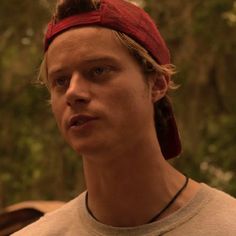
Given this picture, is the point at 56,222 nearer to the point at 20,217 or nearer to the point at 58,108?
the point at 58,108

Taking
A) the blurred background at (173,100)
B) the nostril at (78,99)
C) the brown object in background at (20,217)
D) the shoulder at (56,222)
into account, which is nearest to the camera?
the nostril at (78,99)

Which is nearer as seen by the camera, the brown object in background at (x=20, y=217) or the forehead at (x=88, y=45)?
the forehead at (x=88, y=45)

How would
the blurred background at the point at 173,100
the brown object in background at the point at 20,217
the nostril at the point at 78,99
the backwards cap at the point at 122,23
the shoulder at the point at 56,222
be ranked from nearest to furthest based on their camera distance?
the nostril at the point at 78,99 < the backwards cap at the point at 122,23 < the shoulder at the point at 56,222 < the brown object in background at the point at 20,217 < the blurred background at the point at 173,100

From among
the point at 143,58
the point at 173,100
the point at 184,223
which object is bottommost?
the point at 173,100

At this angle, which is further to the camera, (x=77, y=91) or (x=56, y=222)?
(x=56, y=222)

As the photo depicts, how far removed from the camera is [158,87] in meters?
2.06

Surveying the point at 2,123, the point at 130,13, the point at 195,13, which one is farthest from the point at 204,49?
the point at 130,13

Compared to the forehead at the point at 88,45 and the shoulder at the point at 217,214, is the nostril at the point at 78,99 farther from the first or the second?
the shoulder at the point at 217,214

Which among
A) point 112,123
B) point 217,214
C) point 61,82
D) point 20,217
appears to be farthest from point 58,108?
point 20,217

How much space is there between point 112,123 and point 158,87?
0.92 feet

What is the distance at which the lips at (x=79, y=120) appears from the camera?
1843 mm

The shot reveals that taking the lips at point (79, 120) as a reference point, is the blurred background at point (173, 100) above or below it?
below

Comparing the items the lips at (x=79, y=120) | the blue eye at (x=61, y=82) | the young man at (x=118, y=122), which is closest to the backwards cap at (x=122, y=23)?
the young man at (x=118, y=122)

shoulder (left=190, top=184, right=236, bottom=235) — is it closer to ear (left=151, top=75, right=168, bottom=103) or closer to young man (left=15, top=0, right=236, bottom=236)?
young man (left=15, top=0, right=236, bottom=236)
